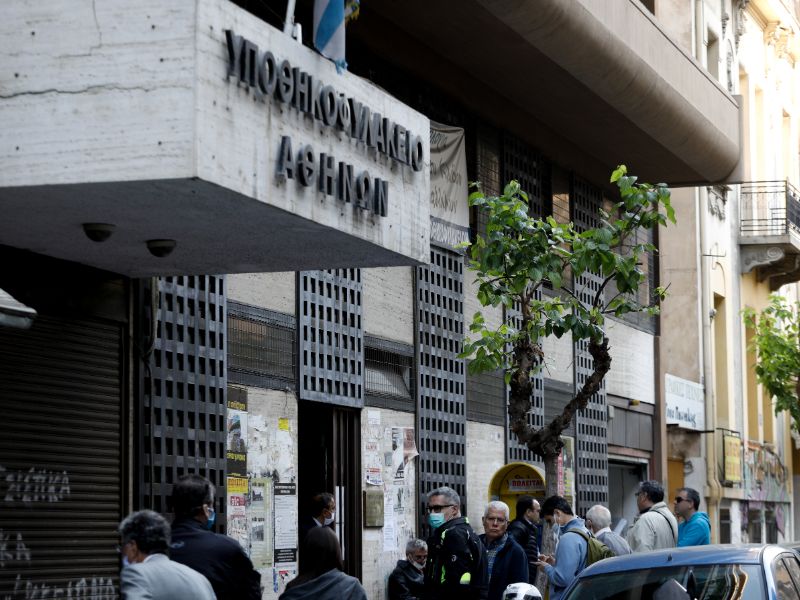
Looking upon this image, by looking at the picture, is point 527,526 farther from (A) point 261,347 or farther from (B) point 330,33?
(B) point 330,33

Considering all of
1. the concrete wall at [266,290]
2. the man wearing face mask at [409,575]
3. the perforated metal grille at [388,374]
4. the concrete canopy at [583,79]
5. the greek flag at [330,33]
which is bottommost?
the man wearing face mask at [409,575]

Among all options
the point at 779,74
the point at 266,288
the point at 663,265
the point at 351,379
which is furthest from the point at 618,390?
the point at 779,74

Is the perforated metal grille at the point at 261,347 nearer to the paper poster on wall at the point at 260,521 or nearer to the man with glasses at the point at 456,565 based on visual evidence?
the paper poster on wall at the point at 260,521

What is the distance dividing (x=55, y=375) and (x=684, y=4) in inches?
819

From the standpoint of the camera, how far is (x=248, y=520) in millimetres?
13945

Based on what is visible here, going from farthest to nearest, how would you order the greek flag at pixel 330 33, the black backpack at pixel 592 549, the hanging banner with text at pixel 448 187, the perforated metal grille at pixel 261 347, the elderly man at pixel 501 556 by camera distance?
the hanging banner with text at pixel 448 187 → the perforated metal grille at pixel 261 347 → the black backpack at pixel 592 549 → the elderly man at pixel 501 556 → the greek flag at pixel 330 33

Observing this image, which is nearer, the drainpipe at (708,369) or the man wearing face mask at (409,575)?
the man wearing face mask at (409,575)

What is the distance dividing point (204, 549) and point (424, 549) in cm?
907

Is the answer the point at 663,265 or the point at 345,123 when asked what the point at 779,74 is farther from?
the point at 345,123

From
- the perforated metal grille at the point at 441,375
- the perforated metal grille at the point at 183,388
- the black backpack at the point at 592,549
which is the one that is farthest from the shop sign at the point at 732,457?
the black backpack at the point at 592,549

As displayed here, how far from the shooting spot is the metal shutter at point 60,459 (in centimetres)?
1074

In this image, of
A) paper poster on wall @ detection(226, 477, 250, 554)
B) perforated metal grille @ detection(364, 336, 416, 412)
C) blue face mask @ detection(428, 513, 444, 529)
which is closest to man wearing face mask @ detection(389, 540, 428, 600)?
perforated metal grille @ detection(364, 336, 416, 412)

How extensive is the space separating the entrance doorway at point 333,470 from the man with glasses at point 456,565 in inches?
192

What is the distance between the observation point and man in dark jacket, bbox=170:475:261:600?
25.8 feet
